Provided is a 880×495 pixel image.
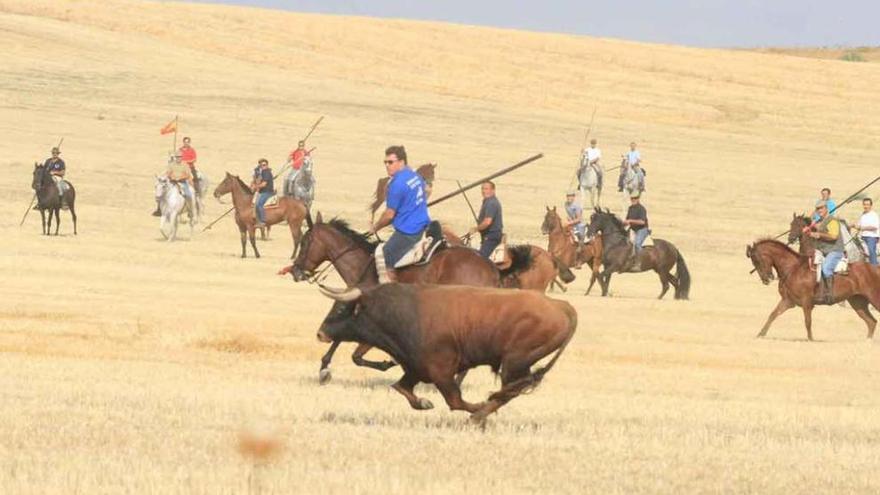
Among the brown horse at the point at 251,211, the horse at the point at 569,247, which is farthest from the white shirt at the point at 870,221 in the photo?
the brown horse at the point at 251,211

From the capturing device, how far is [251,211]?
129 feet

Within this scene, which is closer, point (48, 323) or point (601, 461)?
point (601, 461)

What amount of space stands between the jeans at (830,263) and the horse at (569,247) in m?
7.90

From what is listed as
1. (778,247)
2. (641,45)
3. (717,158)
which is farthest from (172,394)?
(641,45)

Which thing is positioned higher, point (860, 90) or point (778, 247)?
point (860, 90)

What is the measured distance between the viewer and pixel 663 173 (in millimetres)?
57938

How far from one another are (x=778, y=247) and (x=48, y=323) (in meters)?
11.0

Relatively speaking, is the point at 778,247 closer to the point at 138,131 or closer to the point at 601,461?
the point at 601,461

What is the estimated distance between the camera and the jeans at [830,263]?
90.5 feet

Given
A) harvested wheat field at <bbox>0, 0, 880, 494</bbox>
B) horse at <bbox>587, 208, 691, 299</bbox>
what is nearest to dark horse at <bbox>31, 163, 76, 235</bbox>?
harvested wheat field at <bbox>0, 0, 880, 494</bbox>

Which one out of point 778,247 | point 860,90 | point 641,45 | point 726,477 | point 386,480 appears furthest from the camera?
point 641,45

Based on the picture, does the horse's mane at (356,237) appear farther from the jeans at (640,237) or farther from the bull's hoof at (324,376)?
the jeans at (640,237)

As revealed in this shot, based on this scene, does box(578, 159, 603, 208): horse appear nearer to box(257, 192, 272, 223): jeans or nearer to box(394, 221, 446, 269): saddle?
box(257, 192, 272, 223): jeans

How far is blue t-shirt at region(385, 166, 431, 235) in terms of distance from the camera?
1575 cm
